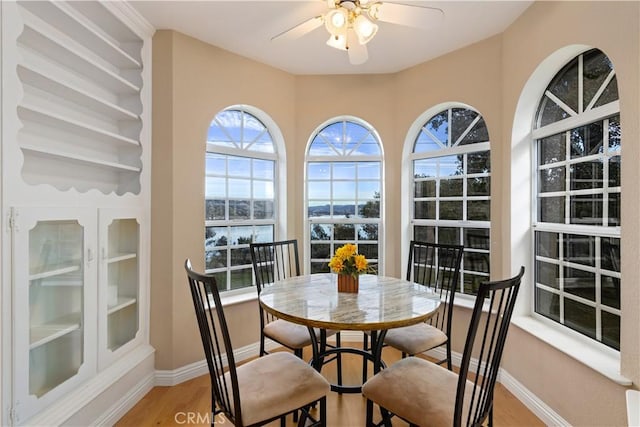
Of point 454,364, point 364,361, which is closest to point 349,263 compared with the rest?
point 364,361

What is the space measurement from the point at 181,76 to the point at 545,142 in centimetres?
274

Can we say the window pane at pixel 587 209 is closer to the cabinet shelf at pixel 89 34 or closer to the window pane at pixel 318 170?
the window pane at pixel 318 170

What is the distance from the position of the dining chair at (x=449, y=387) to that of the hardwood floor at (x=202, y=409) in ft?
1.87

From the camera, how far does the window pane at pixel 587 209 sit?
1861 millimetres

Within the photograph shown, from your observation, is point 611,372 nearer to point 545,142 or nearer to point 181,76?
point 545,142

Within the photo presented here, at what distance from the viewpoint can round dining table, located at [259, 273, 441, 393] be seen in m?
1.51

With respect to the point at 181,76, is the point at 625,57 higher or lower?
lower

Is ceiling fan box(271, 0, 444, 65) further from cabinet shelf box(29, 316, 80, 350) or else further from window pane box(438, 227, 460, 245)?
cabinet shelf box(29, 316, 80, 350)

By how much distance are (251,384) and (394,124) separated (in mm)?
2625

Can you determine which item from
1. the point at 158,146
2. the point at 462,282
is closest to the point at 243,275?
the point at 158,146

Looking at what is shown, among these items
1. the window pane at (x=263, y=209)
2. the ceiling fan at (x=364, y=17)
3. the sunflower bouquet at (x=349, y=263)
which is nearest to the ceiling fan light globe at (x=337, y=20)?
the ceiling fan at (x=364, y=17)

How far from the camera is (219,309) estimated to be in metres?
1.28

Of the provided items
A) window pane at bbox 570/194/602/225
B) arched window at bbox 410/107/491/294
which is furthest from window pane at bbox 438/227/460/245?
window pane at bbox 570/194/602/225

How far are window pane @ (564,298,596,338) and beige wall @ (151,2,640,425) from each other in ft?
0.75
